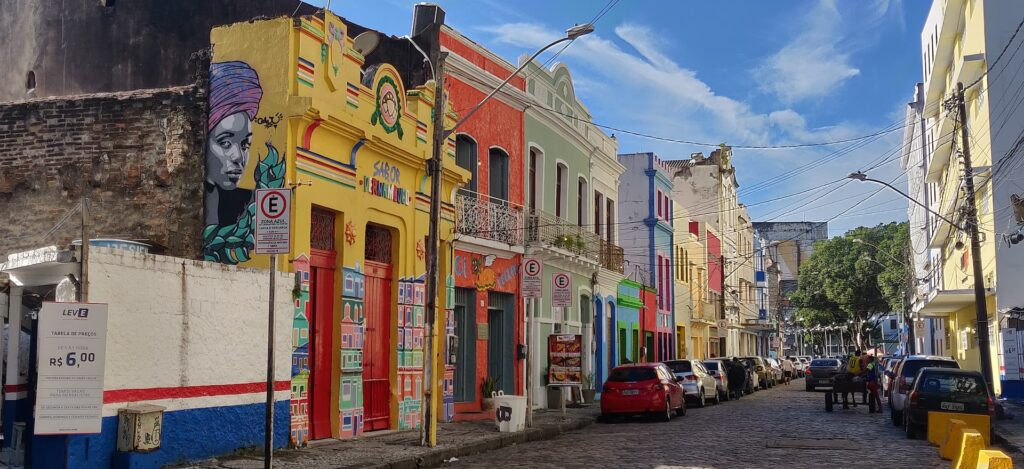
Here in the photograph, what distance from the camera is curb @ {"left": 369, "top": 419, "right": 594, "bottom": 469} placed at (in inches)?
516

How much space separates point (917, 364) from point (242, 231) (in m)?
15.6

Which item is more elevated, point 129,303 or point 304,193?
point 304,193

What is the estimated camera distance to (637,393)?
22.0 m

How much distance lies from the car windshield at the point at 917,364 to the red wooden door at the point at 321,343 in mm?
12873

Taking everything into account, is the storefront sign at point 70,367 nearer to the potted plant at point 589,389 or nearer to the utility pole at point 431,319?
the utility pole at point 431,319

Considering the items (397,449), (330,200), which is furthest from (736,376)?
(330,200)

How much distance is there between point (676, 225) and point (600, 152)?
569 inches

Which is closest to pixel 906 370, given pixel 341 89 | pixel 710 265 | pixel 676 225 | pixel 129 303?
pixel 341 89

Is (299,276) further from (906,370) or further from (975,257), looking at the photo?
(975,257)

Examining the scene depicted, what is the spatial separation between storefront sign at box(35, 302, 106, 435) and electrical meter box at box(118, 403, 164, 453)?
41 centimetres

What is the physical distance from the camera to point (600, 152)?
3064cm

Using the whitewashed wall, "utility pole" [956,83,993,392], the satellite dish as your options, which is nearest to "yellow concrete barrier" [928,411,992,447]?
"utility pole" [956,83,993,392]

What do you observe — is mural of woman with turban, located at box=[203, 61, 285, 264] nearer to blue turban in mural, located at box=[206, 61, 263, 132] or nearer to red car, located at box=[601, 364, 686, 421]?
blue turban in mural, located at box=[206, 61, 263, 132]

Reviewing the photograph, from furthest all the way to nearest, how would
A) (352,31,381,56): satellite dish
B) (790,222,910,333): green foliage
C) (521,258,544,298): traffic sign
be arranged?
(790,222,910,333): green foliage, (521,258,544,298): traffic sign, (352,31,381,56): satellite dish
